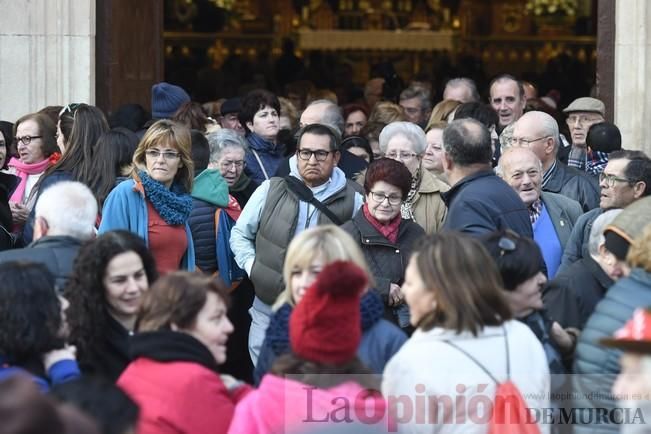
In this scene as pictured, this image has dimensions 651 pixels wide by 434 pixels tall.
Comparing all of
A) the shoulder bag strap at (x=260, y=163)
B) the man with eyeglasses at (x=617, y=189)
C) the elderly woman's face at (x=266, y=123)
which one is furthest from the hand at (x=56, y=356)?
the elderly woman's face at (x=266, y=123)

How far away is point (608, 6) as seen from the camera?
10859 mm

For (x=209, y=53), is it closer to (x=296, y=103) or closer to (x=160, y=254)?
(x=296, y=103)

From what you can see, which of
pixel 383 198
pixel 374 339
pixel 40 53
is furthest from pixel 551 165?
pixel 40 53

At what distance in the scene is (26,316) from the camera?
5.23 m

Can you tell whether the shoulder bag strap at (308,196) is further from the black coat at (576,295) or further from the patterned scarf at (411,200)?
the black coat at (576,295)

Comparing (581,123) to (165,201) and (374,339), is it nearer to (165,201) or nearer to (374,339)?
(165,201)

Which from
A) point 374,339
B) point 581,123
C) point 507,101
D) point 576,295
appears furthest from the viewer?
point 507,101

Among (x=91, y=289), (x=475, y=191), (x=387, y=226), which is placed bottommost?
(x=91, y=289)

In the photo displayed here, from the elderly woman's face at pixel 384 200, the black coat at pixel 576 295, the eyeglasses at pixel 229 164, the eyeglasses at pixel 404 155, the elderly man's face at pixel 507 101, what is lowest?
the black coat at pixel 576 295

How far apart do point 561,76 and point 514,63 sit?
303 cm

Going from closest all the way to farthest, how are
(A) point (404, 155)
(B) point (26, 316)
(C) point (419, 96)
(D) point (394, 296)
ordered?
1. (B) point (26, 316)
2. (D) point (394, 296)
3. (A) point (404, 155)
4. (C) point (419, 96)

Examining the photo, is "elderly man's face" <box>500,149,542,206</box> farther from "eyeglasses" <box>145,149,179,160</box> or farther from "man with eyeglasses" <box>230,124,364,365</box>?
"eyeglasses" <box>145,149,179,160</box>

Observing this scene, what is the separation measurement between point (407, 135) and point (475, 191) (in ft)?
5.42

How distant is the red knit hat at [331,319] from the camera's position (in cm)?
468
